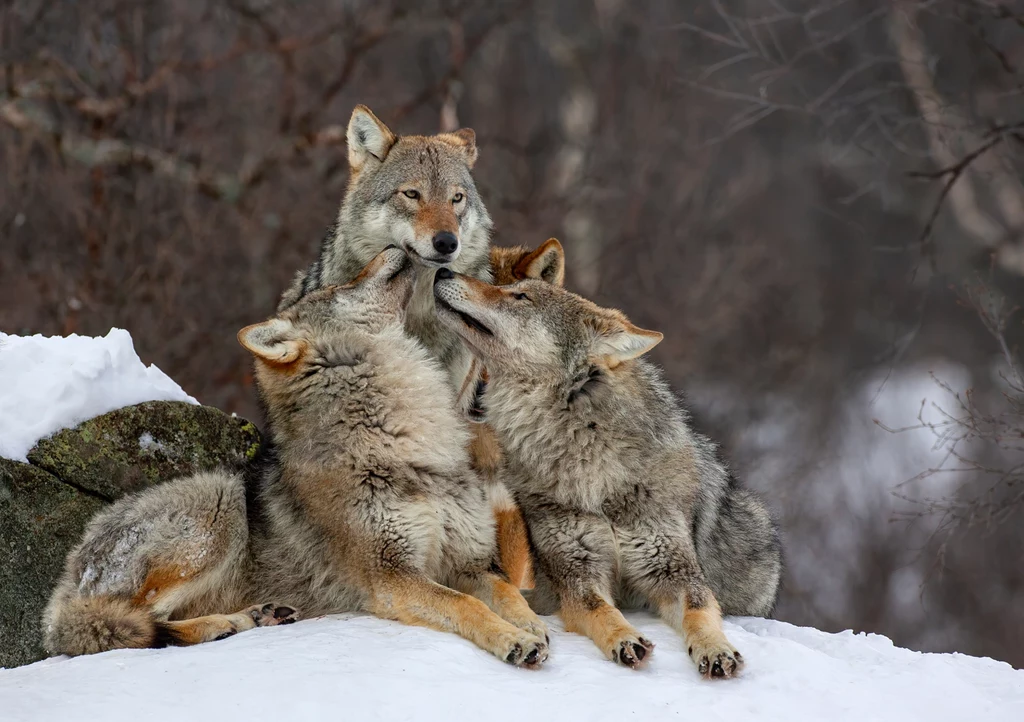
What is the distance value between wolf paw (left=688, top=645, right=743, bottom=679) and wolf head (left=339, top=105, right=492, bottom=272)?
2.67m

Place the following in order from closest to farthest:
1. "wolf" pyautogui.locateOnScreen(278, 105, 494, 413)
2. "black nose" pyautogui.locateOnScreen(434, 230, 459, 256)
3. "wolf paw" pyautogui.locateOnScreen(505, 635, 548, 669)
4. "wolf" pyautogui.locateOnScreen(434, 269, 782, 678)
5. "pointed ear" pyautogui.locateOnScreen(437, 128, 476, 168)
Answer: "wolf paw" pyautogui.locateOnScreen(505, 635, 548, 669)
"wolf" pyautogui.locateOnScreen(434, 269, 782, 678)
"black nose" pyautogui.locateOnScreen(434, 230, 459, 256)
"wolf" pyautogui.locateOnScreen(278, 105, 494, 413)
"pointed ear" pyautogui.locateOnScreen(437, 128, 476, 168)

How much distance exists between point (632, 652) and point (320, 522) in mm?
1696

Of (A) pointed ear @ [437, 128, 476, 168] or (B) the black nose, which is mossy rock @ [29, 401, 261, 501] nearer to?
(B) the black nose

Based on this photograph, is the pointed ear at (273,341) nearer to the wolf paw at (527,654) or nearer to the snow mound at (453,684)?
the snow mound at (453,684)

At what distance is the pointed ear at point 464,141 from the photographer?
7.27m

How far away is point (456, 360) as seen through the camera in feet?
20.8

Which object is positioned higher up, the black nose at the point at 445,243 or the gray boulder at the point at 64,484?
the black nose at the point at 445,243

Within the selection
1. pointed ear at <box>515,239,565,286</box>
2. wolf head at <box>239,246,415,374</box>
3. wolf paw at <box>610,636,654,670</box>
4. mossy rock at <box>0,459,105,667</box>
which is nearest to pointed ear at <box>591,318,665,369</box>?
pointed ear at <box>515,239,565,286</box>

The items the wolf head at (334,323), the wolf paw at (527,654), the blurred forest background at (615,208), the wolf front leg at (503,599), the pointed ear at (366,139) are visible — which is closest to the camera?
the wolf paw at (527,654)

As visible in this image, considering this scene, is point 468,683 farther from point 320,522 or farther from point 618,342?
point 618,342

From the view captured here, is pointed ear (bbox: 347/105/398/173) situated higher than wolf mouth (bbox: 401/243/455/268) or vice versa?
pointed ear (bbox: 347/105/398/173)

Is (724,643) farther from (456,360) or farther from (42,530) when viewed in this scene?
(42,530)

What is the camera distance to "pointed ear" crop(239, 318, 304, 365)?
5.51 m

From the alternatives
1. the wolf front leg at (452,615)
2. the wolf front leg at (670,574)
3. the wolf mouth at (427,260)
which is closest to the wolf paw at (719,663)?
the wolf front leg at (670,574)
